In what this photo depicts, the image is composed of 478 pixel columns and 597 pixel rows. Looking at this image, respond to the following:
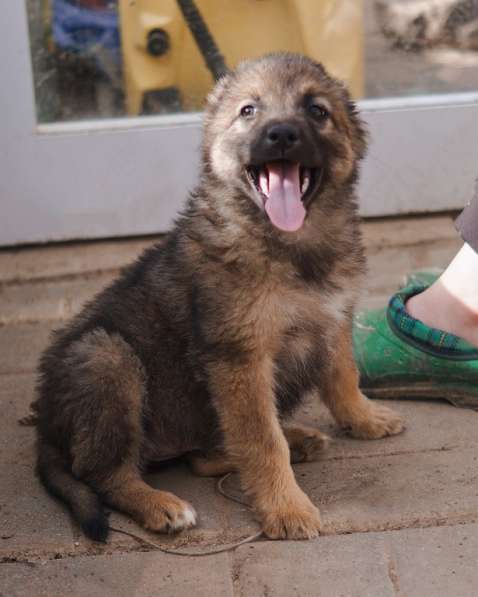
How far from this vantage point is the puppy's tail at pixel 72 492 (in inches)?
111

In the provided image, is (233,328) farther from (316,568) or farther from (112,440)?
(316,568)

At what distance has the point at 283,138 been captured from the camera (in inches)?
112

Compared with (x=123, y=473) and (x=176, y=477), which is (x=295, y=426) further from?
(x=123, y=473)

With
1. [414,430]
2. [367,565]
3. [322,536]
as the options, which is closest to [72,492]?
[322,536]

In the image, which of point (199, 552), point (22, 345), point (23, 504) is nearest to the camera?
point (199, 552)

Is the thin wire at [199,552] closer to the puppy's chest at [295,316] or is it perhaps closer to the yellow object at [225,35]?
the puppy's chest at [295,316]

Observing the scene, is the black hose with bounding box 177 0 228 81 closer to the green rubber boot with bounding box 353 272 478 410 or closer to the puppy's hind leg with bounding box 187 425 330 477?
the green rubber boot with bounding box 353 272 478 410

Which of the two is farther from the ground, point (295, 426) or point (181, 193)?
point (181, 193)

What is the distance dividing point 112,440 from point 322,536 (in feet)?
2.00

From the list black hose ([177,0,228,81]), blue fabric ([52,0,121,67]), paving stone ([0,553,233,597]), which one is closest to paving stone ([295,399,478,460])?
paving stone ([0,553,233,597])

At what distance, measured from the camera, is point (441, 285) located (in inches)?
143

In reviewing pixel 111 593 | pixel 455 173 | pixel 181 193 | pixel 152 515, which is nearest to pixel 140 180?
pixel 181 193

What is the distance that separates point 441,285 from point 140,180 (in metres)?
1.51

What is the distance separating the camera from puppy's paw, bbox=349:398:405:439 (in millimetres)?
3336
